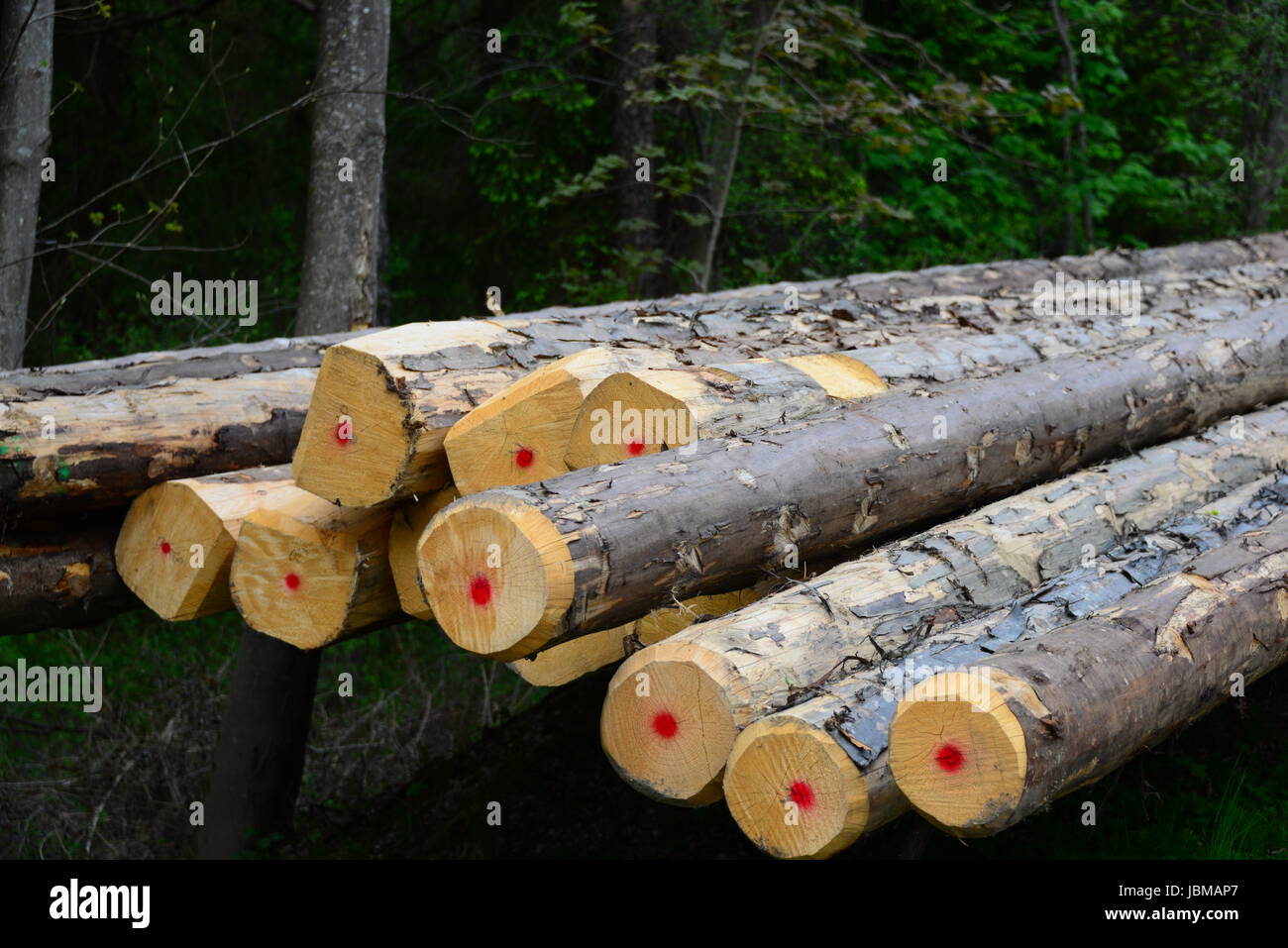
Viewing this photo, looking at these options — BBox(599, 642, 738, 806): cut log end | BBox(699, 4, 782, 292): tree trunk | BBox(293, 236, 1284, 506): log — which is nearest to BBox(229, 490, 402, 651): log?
BBox(293, 236, 1284, 506): log

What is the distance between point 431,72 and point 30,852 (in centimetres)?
856

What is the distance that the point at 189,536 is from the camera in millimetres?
4477

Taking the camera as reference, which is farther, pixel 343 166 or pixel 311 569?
pixel 343 166

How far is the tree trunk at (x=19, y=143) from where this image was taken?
6.22 meters

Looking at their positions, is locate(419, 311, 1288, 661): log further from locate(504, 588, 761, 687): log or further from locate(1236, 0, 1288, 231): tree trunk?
locate(1236, 0, 1288, 231): tree trunk

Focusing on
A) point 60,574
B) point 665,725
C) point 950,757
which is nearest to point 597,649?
point 665,725

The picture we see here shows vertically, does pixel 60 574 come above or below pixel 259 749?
above

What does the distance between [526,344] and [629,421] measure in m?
0.91
